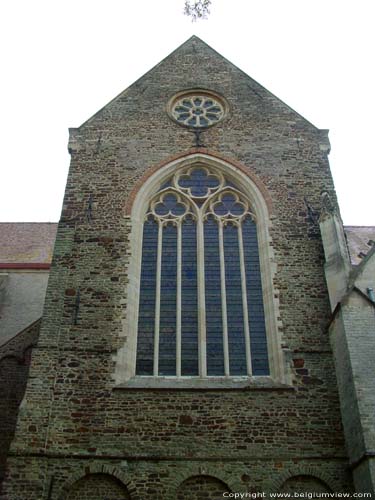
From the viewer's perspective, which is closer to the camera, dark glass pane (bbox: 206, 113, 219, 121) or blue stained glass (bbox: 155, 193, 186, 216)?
blue stained glass (bbox: 155, 193, 186, 216)

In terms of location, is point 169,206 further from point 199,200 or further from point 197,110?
point 197,110

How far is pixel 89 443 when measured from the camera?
30.8 feet

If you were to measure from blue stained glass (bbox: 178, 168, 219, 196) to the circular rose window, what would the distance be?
1.63 m

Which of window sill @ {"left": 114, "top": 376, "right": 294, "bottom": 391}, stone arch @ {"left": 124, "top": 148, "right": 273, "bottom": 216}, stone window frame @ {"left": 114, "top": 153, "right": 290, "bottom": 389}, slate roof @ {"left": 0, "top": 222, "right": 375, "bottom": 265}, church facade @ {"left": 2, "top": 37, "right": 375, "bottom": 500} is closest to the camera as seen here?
church facade @ {"left": 2, "top": 37, "right": 375, "bottom": 500}

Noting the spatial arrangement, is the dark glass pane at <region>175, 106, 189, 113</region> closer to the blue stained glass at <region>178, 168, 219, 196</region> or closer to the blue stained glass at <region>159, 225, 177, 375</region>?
the blue stained glass at <region>178, 168, 219, 196</region>

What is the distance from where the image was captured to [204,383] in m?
10.2

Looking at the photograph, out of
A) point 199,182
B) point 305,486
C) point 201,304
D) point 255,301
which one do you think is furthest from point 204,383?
point 199,182

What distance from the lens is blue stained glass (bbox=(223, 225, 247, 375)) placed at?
1078 centimetres

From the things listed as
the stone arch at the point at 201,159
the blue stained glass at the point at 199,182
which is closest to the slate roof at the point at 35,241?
the stone arch at the point at 201,159

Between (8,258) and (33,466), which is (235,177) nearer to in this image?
(33,466)

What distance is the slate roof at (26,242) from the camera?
739 inches

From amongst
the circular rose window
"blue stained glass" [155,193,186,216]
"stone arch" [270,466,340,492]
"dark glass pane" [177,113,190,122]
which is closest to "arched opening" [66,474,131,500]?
"stone arch" [270,466,340,492]

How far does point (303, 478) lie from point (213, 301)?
4.04 m

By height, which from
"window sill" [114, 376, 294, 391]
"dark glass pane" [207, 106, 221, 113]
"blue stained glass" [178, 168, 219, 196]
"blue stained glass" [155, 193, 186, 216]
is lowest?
"window sill" [114, 376, 294, 391]
